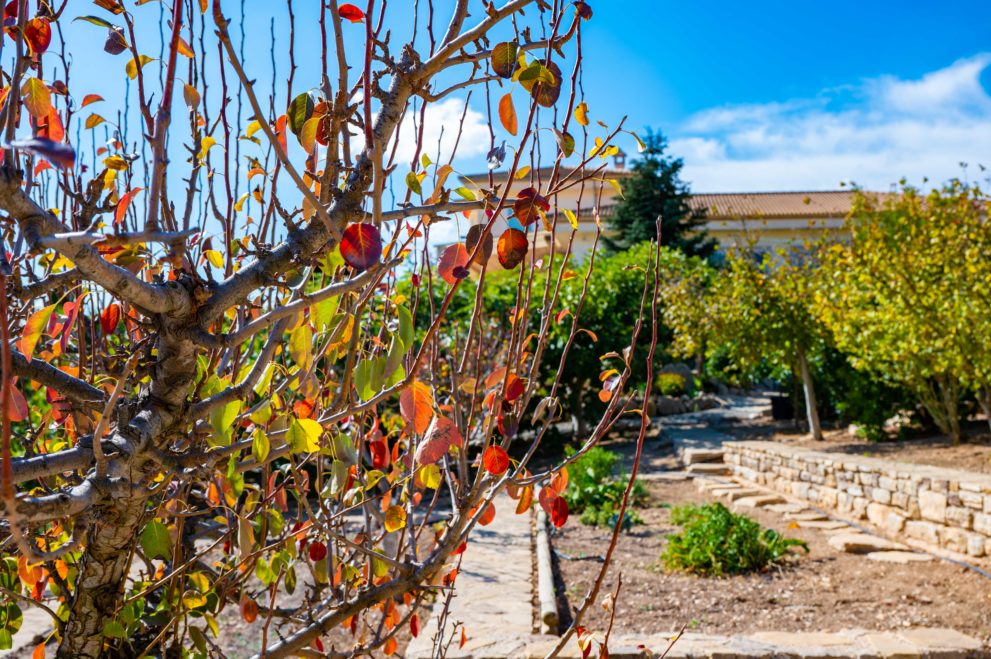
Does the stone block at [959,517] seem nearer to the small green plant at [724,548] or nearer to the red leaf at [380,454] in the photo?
the small green plant at [724,548]

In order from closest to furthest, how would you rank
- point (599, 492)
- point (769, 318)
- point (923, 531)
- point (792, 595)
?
1. point (792, 595)
2. point (923, 531)
3. point (599, 492)
4. point (769, 318)

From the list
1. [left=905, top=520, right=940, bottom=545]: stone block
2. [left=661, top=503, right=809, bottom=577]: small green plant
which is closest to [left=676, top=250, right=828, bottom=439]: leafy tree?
[left=905, top=520, right=940, bottom=545]: stone block

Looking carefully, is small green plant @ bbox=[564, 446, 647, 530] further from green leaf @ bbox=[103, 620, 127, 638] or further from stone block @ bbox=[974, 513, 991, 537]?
green leaf @ bbox=[103, 620, 127, 638]

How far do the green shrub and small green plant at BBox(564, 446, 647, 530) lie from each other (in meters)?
10.0

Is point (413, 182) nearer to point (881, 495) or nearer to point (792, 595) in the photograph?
point (792, 595)

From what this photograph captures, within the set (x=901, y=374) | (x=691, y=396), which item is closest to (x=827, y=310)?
(x=901, y=374)

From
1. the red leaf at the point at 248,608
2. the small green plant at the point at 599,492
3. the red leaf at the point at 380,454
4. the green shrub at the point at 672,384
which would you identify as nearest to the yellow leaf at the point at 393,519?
the red leaf at the point at 380,454

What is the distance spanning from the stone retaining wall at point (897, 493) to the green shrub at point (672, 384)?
926cm

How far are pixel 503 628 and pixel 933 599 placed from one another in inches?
111

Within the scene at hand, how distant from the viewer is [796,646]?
354 centimetres

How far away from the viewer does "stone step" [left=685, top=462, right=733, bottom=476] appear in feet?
34.0

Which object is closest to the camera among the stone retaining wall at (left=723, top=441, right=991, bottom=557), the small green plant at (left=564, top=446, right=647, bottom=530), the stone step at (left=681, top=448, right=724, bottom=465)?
the stone retaining wall at (left=723, top=441, right=991, bottom=557)

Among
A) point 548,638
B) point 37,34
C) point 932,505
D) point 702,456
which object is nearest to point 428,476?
point 37,34

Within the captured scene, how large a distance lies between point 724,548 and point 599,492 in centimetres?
232
